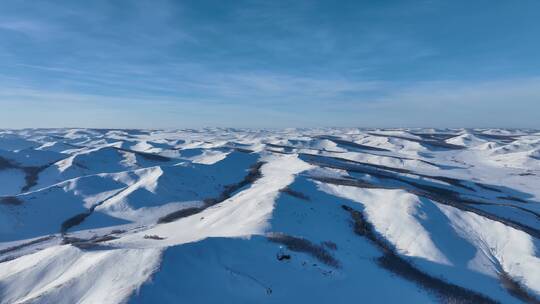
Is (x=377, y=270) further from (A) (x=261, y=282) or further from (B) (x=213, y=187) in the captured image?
(B) (x=213, y=187)

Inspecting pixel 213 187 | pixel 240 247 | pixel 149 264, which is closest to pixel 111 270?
pixel 149 264

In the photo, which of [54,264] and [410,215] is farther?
[410,215]

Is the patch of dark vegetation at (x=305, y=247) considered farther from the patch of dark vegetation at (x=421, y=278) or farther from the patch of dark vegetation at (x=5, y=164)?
the patch of dark vegetation at (x=5, y=164)

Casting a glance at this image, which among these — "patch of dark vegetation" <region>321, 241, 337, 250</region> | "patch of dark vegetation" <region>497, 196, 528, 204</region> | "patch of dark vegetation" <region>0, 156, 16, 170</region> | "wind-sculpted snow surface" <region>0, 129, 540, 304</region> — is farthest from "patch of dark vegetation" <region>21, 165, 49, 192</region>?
"patch of dark vegetation" <region>497, 196, 528, 204</region>

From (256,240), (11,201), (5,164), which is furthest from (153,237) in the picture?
(5,164)

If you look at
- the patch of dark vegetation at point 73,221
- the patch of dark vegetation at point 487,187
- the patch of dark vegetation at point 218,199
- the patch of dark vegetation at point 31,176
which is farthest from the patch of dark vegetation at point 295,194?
the patch of dark vegetation at point 487,187
